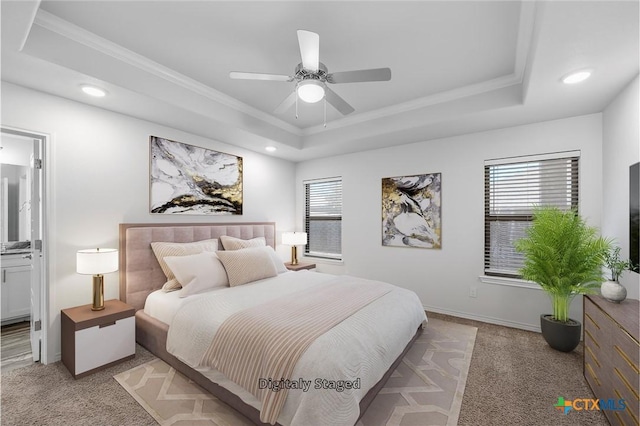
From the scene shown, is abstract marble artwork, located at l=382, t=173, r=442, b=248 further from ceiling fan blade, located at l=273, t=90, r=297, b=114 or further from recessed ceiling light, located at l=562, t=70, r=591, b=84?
ceiling fan blade, located at l=273, t=90, r=297, b=114

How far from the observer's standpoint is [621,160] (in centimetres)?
236

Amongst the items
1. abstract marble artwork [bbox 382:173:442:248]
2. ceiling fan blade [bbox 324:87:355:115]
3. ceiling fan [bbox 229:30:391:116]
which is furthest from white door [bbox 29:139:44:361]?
abstract marble artwork [bbox 382:173:442:248]

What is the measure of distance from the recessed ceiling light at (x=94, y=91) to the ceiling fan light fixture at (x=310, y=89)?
177cm

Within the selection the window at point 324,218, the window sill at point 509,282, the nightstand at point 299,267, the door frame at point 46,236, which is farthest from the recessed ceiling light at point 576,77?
the door frame at point 46,236

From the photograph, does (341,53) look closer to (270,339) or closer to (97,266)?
(270,339)

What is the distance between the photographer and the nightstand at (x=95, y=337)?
87.1 inches

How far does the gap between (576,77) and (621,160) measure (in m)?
0.88

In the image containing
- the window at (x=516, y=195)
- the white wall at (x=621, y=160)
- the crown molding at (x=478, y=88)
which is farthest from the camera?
the window at (x=516, y=195)

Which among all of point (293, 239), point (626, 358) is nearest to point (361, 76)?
point (626, 358)

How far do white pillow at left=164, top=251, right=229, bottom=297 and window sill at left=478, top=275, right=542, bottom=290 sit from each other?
3.10 m

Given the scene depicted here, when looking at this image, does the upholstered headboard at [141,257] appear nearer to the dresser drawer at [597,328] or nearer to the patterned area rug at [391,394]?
the patterned area rug at [391,394]

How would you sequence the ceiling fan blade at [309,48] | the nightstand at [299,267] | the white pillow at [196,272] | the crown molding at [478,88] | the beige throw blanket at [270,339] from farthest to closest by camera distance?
1. the nightstand at [299,267]
2. the white pillow at [196,272]
3. the crown molding at [478,88]
4. the ceiling fan blade at [309,48]
5. the beige throw blanket at [270,339]

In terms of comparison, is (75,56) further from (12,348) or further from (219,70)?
(12,348)

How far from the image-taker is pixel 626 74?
2084mm
